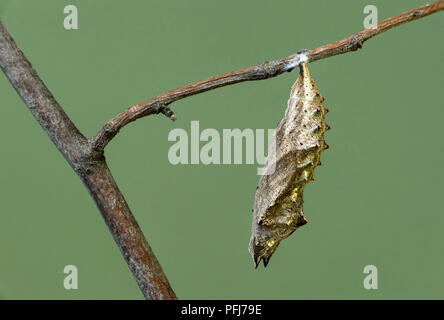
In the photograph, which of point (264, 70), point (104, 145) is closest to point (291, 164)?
point (264, 70)

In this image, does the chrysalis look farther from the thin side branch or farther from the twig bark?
the twig bark

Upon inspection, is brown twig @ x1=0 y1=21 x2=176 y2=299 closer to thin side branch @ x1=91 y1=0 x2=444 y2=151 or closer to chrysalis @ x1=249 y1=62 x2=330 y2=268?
thin side branch @ x1=91 y1=0 x2=444 y2=151

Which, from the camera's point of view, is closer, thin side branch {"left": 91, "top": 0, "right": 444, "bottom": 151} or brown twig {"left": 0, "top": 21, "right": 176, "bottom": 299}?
thin side branch {"left": 91, "top": 0, "right": 444, "bottom": 151}

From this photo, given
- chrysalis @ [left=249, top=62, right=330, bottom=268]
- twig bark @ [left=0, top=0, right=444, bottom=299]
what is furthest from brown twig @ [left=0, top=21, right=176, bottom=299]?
chrysalis @ [left=249, top=62, right=330, bottom=268]

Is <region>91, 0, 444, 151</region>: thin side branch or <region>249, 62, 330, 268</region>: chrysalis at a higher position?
<region>91, 0, 444, 151</region>: thin side branch

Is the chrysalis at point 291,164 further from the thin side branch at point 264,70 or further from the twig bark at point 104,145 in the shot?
the twig bark at point 104,145

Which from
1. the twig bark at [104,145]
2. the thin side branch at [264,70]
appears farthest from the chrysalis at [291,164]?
the twig bark at [104,145]
